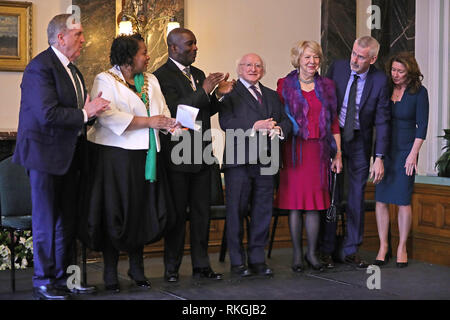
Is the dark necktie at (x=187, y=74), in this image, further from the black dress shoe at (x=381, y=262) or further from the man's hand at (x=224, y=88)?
the black dress shoe at (x=381, y=262)

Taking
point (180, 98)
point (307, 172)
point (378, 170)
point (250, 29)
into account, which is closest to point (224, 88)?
point (180, 98)

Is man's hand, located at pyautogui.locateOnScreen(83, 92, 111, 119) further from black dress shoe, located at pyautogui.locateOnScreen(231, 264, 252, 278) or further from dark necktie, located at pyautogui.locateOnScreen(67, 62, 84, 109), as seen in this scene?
black dress shoe, located at pyautogui.locateOnScreen(231, 264, 252, 278)

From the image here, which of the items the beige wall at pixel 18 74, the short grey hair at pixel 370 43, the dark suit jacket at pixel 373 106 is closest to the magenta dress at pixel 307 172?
the dark suit jacket at pixel 373 106

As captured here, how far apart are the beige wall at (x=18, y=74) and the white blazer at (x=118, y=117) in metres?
1.97

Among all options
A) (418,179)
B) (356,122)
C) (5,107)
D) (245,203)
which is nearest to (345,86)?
(356,122)

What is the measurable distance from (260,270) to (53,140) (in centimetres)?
164

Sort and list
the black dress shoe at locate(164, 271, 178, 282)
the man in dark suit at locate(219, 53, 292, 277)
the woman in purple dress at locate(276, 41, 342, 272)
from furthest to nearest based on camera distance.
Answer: the woman in purple dress at locate(276, 41, 342, 272), the man in dark suit at locate(219, 53, 292, 277), the black dress shoe at locate(164, 271, 178, 282)

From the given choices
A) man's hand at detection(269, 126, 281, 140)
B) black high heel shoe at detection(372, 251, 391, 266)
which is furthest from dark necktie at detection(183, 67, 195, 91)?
black high heel shoe at detection(372, 251, 391, 266)

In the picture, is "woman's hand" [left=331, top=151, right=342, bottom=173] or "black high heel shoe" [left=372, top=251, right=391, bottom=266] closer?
"woman's hand" [left=331, top=151, right=342, bottom=173]

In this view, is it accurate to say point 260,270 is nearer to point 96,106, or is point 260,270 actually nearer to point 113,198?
point 113,198

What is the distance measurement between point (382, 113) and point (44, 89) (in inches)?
94.5

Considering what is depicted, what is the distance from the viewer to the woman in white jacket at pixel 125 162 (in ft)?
13.3

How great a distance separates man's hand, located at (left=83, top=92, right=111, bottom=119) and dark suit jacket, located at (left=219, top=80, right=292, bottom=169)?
944mm

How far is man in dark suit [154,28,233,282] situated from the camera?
4.36m
